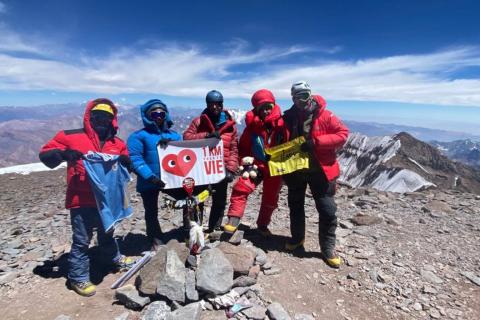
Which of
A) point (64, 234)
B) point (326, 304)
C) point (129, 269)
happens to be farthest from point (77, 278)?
point (326, 304)

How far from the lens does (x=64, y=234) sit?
30.5ft

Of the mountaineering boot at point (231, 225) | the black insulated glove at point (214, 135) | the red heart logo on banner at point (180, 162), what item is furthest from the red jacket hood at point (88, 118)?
the mountaineering boot at point (231, 225)

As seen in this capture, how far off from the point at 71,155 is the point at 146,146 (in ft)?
4.83

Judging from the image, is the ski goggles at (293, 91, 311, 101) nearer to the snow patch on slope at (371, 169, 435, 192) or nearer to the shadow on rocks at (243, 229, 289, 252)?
the shadow on rocks at (243, 229, 289, 252)

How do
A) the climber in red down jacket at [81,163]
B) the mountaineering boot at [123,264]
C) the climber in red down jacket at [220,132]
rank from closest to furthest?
the climber in red down jacket at [81,163] → the mountaineering boot at [123,264] → the climber in red down jacket at [220,132]

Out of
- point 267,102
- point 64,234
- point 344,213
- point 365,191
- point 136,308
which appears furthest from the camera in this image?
point 365,191

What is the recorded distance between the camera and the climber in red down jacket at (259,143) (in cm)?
639

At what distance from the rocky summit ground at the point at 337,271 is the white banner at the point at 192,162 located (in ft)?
7.43

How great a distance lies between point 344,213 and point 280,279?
5043 millimetres

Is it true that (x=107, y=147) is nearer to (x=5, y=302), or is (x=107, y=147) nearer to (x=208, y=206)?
(x=5, y=302)

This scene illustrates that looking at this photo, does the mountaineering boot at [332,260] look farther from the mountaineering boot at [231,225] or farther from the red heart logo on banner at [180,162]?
the red heart logo on banner at [180,162]

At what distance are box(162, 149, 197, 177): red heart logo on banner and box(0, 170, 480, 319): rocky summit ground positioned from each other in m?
2.58

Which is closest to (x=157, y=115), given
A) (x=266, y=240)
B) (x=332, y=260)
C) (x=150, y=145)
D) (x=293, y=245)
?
(x=150, y=145)

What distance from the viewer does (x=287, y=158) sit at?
654 cm
